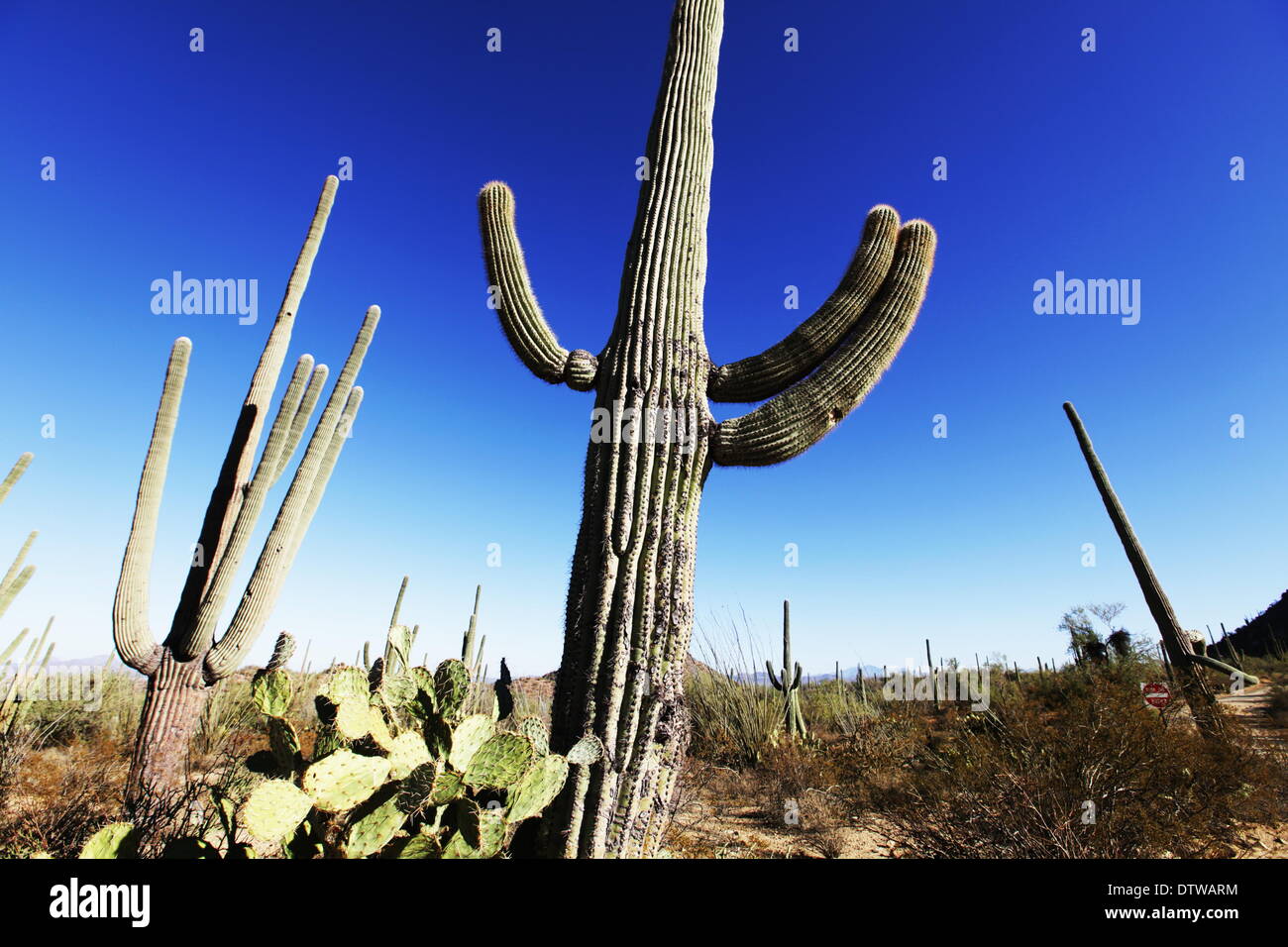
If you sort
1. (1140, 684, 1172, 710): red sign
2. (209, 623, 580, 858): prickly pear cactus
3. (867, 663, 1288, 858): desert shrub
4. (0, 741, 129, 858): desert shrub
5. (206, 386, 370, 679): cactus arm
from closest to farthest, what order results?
(209, 623, 580, 858): prickly pear cactus
(0, 741, 129, 858): desert shrub
(867, 663, 1288, 858): desert shrub
(1140, 684, 1172, 710): red sign
(206, 386, 370, 679): cactus arm

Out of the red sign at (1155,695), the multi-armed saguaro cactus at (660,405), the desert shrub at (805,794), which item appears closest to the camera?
the multi-armed saguaro cactus at (660,405)

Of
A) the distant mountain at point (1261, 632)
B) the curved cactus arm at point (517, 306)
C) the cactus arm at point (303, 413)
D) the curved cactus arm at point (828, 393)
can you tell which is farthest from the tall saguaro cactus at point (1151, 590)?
the distant mountain at point (1261, 632)

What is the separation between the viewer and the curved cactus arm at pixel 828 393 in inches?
150

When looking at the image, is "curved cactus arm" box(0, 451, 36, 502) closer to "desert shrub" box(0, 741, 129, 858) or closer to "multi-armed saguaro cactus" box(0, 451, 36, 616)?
"multi-armed saguaro cactus" box(0, 451, 36, 616)

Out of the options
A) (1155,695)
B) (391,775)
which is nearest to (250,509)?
(391,775)

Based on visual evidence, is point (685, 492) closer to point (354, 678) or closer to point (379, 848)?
point (354, 678)

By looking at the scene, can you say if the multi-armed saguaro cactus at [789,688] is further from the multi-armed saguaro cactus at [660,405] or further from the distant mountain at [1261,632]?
the distant mountain at [1261,632]

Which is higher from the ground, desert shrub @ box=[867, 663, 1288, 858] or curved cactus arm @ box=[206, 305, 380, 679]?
curved cactus arm @ box=[206, 305, 380, 679]

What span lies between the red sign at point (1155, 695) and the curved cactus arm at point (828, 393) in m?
4.01

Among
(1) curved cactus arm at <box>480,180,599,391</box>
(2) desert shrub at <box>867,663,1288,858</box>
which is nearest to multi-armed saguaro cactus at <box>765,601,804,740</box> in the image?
(2) desert shrub at <box>867,663,1288,858</box>

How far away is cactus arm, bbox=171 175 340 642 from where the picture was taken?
5.49m

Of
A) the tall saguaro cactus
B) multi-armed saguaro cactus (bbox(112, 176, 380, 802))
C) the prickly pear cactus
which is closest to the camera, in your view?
the prickly pear cactus

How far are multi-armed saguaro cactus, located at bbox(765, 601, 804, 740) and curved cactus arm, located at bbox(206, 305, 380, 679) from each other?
6.43 m
